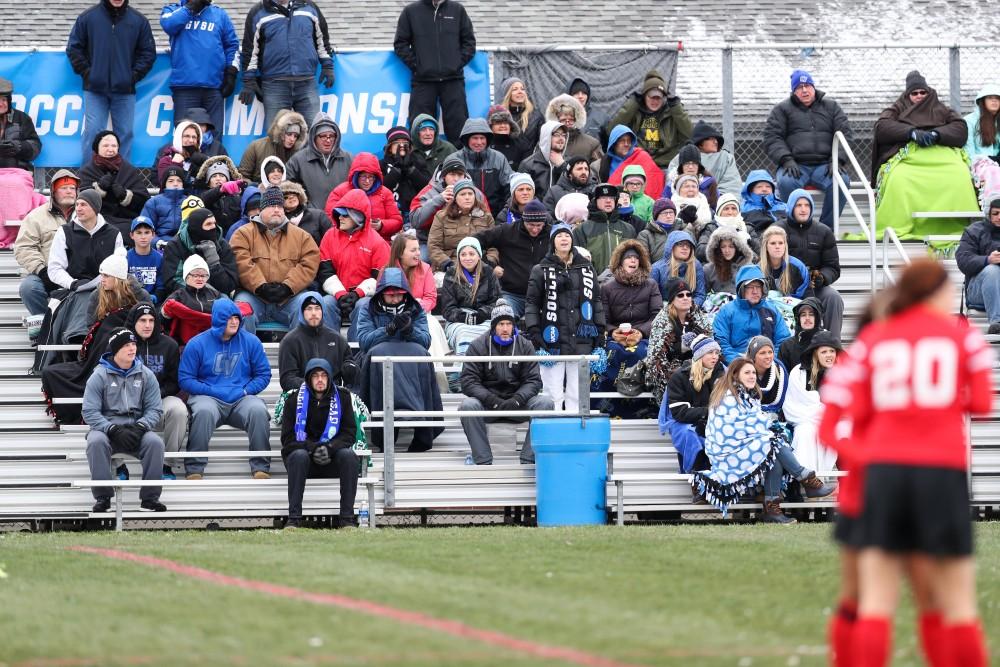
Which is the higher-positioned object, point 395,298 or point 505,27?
point 505,27

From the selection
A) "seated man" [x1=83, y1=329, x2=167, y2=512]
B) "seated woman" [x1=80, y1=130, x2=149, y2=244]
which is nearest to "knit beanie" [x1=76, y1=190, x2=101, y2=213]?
"seated woman" [x1=80, y1=130, x2=149, y2=244]

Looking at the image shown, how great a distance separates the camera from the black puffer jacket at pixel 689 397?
14.8m

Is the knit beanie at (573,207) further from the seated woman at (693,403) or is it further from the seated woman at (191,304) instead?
the seated woman at (191,304)

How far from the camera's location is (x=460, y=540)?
12.4m

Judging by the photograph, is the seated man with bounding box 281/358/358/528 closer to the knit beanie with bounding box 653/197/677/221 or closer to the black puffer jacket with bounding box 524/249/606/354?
the black puffer jacket with bounding box 524/249/606/354

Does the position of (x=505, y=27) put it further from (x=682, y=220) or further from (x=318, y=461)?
(x=318, y=461)

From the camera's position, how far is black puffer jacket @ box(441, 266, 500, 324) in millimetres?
16406

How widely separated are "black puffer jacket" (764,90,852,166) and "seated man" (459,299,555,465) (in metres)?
5.21

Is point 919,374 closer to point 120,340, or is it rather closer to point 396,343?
point 396,343

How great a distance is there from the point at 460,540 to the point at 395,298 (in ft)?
11.5

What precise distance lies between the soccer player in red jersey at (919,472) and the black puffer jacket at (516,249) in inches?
409

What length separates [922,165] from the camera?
19141 mm

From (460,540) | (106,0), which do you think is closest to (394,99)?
(106,0)

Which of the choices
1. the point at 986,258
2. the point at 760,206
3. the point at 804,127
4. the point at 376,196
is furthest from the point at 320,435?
the point at 804,127
